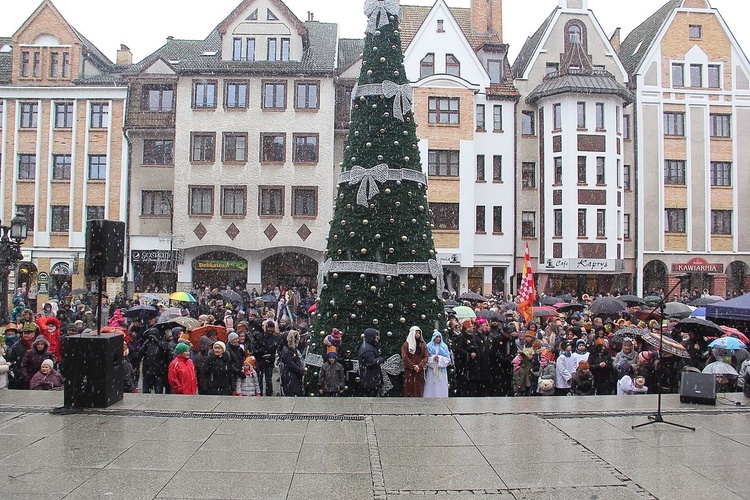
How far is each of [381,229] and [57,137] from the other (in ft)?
102

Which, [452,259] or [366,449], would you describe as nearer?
[366,449]

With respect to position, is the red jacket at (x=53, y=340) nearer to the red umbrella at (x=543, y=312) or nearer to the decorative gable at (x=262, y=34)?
the red umbrella at (x=543, y=312)

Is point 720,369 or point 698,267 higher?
point 698,267

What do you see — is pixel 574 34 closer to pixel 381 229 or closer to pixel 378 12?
pixel 378 12

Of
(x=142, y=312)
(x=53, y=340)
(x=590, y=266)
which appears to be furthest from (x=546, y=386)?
(x=590, y=266)

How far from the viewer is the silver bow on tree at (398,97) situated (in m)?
12.5

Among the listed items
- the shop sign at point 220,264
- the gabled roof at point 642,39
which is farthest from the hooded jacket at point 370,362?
the gabled roof at point 642,39

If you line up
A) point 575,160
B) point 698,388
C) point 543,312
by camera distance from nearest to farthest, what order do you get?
point 698,388, point 543,312, point 575,160

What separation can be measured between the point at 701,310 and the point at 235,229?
23590mm

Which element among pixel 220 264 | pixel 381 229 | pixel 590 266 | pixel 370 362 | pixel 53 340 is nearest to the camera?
pixel 370 362

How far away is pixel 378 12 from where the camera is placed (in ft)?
42.3

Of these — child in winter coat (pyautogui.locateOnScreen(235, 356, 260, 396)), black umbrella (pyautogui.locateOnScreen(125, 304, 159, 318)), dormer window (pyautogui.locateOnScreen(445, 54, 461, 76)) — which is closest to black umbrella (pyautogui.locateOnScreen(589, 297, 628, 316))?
child in winter coat (pyautogui.locateOnScreen(235, 356, 260, 396))

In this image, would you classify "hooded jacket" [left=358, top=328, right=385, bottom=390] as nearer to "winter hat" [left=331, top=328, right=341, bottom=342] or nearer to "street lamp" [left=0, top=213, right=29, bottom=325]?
"winter hat" [left=331, top=328, right=341, bottom=342]

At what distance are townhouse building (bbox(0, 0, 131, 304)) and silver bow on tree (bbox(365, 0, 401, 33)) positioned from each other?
2747 centimetres
